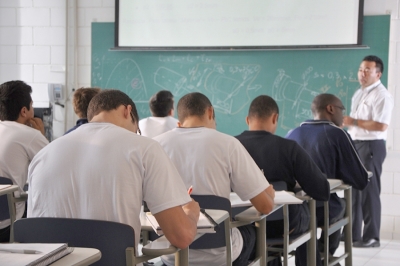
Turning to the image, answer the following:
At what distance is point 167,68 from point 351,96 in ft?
6.35

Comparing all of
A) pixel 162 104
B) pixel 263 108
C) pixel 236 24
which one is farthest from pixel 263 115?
pixel 236 24

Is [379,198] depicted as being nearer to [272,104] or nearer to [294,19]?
[294,19]

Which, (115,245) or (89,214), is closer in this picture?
(115,245)

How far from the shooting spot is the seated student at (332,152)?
399 cm

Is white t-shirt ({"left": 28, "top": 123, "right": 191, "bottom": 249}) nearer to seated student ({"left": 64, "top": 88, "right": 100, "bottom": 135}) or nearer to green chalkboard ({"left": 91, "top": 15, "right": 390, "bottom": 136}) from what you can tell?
seated student ({"left": 64, "top": 88, "right": 100, "bottom": 135})

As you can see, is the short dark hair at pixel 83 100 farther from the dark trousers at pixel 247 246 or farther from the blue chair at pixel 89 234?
the blue chair at pixel 89 234

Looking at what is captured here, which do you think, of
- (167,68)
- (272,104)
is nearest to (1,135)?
(272,104)

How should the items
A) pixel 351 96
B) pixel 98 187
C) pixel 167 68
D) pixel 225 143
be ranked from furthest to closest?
pixel 167 68
pixel 351 96
pixel 225 143
pixel 98 187

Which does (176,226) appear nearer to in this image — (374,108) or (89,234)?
(89,234)

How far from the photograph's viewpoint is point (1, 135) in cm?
344

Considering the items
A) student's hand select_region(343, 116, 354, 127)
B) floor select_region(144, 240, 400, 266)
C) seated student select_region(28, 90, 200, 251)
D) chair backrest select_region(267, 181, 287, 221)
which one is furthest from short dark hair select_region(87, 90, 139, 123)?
student's hand select_region(343, 116, 354, 127)

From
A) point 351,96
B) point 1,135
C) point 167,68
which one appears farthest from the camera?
point 167,68

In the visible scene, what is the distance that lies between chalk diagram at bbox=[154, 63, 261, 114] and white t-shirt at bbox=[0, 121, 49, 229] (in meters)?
3.09

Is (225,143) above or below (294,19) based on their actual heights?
below
